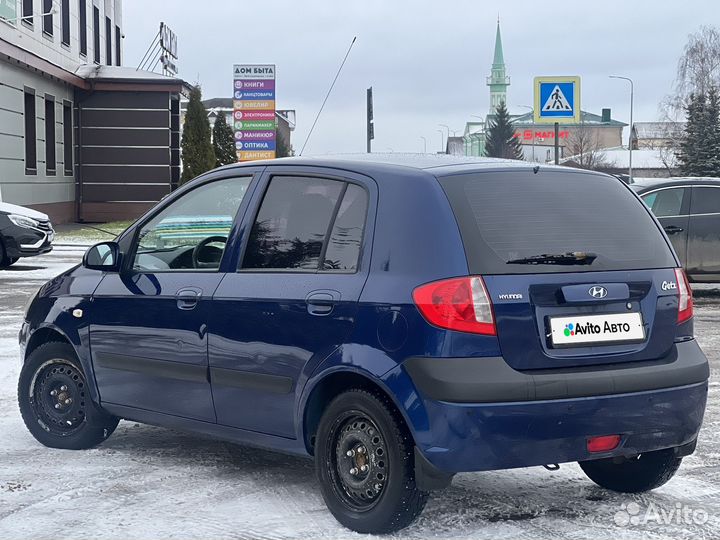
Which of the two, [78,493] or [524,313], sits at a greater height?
[524,313]

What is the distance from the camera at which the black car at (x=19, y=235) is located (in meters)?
20.8

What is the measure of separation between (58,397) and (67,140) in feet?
120

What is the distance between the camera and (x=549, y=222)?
16.6ft

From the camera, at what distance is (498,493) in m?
5.66

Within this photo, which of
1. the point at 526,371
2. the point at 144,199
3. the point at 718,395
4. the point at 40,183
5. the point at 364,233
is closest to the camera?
the point at 526,371

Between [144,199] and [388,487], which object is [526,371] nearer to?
[388,487]

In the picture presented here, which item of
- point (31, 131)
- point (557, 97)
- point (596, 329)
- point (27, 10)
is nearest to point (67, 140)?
point (31, 131)

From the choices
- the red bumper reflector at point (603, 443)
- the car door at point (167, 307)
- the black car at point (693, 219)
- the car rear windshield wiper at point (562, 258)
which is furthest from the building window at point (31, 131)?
the red bumper reflector at point (603, 443)

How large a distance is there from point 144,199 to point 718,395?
36.3 m

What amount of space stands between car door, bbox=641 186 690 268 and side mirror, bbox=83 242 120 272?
10342 mm

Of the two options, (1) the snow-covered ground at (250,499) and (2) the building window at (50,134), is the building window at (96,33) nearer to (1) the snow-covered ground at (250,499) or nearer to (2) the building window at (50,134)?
(2) the building window at (50,134)

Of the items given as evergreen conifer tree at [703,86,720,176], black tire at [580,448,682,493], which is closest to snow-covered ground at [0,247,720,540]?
black tire at [580,448,682,493]

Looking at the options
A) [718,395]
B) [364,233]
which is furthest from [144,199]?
[364,233]

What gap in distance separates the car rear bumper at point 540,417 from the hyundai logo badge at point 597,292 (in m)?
0.30
